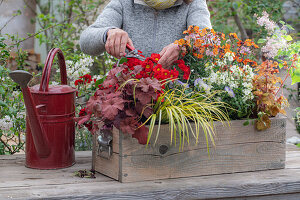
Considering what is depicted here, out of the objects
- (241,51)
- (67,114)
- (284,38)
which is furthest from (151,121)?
(284,38)

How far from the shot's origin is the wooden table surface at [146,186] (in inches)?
53.7

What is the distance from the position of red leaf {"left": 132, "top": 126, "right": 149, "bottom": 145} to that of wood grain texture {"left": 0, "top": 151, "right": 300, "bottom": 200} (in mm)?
175

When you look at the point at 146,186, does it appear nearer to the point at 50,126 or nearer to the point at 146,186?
the point at 146,186

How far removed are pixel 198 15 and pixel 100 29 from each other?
0.50 metres

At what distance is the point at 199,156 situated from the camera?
1576mm

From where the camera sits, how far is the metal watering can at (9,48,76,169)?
1571 millimetres

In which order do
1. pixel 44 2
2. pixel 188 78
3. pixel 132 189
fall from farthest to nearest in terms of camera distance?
pixel 44 2
pixel 188 78
pixel 132 189

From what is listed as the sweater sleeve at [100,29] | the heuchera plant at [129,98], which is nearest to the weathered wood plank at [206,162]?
the heuchera plant at [129,98]

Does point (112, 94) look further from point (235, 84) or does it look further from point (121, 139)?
point (235, 84)

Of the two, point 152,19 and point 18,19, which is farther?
point 18,19

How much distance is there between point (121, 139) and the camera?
1436 millimetres

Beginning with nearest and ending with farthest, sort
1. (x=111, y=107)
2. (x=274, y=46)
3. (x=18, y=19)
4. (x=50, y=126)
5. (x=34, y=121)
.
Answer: (x=111, y=107) → (x=34, y=121) → (x=50, y=126) → (x=274, y=46) → (x=18, y=19)

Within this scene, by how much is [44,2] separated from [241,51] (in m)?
3.90

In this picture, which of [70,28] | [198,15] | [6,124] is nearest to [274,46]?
[198,15]
